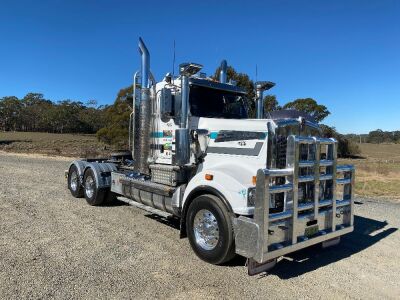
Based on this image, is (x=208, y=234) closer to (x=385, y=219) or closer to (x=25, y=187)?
(x=385, y=219)

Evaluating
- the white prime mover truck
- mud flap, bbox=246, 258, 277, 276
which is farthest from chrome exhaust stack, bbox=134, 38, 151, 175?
mud flap, bbox=246, 258, 277, 276

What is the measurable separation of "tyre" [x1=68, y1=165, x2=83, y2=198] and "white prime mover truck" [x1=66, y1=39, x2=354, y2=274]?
2.73 m

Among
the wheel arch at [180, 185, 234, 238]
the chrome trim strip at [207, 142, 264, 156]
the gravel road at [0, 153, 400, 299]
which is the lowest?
the gravel road at [0, 153, 400, 299]

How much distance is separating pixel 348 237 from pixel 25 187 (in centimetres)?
997

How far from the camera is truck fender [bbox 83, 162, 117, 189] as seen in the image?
9.93 m

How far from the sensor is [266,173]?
5047 millimetres

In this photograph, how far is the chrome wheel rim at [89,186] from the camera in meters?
10.3

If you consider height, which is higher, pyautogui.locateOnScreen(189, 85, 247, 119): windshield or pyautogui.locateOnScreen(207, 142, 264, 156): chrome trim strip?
pyautogui.locateOnScreen(189, 85, 247, 119): windshield

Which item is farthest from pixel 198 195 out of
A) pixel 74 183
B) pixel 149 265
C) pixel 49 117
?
pixel 49 117

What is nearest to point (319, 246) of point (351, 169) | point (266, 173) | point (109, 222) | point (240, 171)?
point (351, 169)

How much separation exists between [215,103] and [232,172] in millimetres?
2173

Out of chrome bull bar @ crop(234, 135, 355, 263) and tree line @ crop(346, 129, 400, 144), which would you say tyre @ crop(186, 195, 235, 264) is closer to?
chrome bull bar @ crop(234, 135, 355, 263)

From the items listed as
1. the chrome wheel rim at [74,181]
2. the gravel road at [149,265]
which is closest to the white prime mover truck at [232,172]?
the gravel road at [149,265]

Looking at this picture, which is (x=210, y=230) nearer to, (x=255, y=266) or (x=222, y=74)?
(x=255, y=266)
